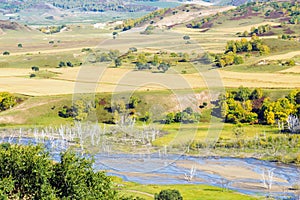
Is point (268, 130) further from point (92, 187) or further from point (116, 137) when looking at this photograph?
point (92, 187)

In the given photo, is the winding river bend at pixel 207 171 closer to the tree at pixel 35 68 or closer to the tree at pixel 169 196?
the tree at pixel 169 196

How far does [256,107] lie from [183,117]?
39.9 ft

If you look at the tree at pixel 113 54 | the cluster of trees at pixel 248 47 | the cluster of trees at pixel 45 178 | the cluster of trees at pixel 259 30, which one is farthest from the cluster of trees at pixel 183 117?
the cluster of trees at pixel 259 30

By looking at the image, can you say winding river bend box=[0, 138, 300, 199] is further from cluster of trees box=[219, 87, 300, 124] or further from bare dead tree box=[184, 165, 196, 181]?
cluster of trees box=[219, 87, 300, 124]

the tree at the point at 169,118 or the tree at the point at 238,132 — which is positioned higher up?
the tree at the point at 169,118

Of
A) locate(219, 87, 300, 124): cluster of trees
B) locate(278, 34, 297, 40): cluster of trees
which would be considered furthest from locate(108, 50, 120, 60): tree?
locate(278, 34, 297, 40): cluster of trees

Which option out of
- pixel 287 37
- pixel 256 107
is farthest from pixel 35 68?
pixel 287 37

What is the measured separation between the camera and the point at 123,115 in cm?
8556

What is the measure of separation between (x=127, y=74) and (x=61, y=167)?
65467 millimetres

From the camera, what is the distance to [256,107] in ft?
301

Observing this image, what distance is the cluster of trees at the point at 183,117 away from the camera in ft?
274

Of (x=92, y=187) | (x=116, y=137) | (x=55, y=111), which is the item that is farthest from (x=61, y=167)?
(x=55, y=111)

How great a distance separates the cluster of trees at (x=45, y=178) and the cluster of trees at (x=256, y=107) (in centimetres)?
5035

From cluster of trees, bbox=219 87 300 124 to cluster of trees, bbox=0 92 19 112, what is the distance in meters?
31.0
